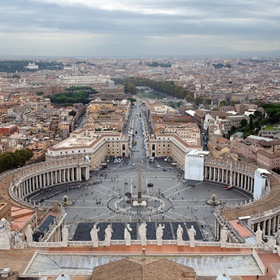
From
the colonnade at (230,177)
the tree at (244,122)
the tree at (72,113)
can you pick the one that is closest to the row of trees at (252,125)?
the tree at (244,122)

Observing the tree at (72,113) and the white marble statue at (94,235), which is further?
the tree at (72,113)

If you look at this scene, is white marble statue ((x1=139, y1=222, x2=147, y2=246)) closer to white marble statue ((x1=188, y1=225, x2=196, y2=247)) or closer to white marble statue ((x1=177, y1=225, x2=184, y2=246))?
white marble statue ((x1=177, y1=225, x2=184, y2=246))

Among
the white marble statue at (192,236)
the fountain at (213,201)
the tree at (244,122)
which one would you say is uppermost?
the white marble statue at (192,236)

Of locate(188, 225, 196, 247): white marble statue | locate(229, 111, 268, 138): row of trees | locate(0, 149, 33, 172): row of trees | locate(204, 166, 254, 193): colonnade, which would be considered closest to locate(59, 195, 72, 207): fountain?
locate(0, 149, 33, 172): row of trees

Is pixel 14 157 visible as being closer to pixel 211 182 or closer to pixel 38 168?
pixel 38 168

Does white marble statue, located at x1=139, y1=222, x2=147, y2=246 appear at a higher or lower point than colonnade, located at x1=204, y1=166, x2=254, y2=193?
higher

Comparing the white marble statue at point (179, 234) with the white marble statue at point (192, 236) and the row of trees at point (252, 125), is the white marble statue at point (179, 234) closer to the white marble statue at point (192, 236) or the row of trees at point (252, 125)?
the white marble statue at point (192, 236)

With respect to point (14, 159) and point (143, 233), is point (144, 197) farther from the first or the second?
point (143, 233)

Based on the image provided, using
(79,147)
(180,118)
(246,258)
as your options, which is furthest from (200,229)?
(180,118)
